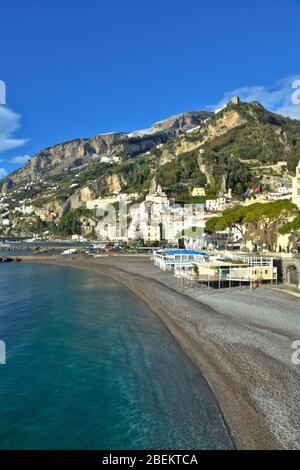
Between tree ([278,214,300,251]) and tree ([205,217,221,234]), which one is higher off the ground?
tree ([205,217,221,234])

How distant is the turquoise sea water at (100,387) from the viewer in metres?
11.3

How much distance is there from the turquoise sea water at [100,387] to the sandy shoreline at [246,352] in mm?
662

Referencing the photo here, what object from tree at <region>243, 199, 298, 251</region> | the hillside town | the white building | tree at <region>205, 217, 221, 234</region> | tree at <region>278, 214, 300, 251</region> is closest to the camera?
tree at <region>278, 214, 300, 251</region>

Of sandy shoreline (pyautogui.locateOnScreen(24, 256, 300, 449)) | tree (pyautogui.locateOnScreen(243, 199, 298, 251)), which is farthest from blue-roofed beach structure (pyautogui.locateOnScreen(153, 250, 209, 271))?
sandy shoreline (pyautogui.locateOnScreen(24, 256, 300, 449))

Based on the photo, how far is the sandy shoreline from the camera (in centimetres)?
1146

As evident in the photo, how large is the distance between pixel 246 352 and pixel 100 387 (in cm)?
643

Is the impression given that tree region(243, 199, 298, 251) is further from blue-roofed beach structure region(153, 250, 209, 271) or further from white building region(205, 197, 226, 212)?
white building region(205, 197, 226, 212)

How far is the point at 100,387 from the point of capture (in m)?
14.6

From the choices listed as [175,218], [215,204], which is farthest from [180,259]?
[215,204]

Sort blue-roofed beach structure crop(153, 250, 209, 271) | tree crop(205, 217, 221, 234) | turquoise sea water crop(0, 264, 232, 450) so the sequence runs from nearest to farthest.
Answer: turquoise sea water crop(0, 264, 232, 450), blue-roofed beach structure crop(153, 250, 209, 271), tree crop(205, 217, 221, 234)

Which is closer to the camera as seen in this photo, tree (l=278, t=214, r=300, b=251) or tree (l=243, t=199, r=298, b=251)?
tree (l=278, t=214, r=300, b=251)

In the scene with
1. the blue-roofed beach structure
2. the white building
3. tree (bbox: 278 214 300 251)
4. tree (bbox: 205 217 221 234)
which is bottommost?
the blue-roofed beach structure

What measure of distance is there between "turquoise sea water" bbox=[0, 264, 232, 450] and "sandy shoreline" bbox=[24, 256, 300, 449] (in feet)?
2.17

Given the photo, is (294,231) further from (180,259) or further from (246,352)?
(246,352)
